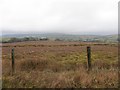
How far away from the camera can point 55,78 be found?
9000 millimetres

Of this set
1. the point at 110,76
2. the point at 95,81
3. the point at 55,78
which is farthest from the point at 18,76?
the point at 110,76

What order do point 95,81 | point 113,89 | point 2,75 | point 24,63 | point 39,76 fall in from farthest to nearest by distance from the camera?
point 24,63 < point 2,75 < point 39,76 < point 95,81 < point 113,89

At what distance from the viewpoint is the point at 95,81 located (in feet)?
29.1

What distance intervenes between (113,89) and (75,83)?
1399 millimetres

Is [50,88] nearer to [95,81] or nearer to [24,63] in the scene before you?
[95,81]

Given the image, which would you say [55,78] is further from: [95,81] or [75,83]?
[95,81]

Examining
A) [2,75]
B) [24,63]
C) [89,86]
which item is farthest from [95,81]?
[24,63]

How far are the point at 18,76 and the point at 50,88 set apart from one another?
191cm

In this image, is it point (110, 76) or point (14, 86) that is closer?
point (14, 86)

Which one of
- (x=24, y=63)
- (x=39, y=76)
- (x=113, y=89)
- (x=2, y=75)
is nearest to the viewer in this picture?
(x=113, y=89)

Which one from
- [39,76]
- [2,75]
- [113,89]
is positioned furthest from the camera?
[2,75]

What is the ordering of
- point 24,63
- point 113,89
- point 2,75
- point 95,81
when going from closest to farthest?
1. point 113,89
2. point 95,81
3. point 2,75
4. point 24,63

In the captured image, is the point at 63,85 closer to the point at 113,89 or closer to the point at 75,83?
the point at 75,83

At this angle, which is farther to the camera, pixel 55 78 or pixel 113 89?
pixel 55 78
